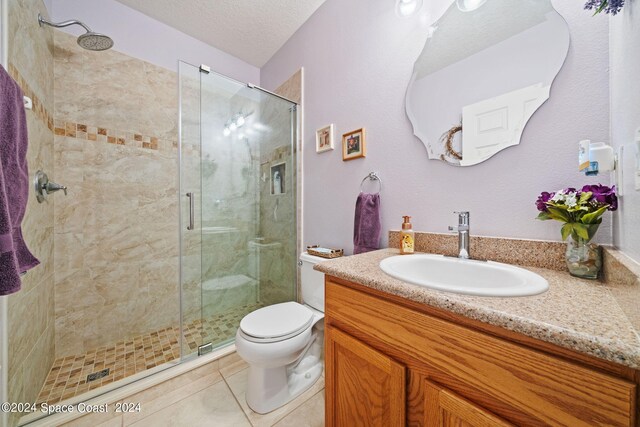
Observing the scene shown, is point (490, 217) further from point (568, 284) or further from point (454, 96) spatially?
point (454, 96)

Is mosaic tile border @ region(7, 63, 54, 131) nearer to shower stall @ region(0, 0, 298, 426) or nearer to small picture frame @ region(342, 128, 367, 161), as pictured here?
shower stall @ region(0, 0, 298, 426)

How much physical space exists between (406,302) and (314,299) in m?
0.95

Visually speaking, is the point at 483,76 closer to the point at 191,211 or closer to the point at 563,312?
the point at 563,312

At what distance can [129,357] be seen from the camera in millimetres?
1562

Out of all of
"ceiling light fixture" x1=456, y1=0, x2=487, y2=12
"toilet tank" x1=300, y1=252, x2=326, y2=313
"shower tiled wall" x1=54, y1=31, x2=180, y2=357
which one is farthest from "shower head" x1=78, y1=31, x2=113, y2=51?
"ceiling light fixture" x1=456, y1=0, x2=487, y2=12

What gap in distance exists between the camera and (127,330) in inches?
69.9

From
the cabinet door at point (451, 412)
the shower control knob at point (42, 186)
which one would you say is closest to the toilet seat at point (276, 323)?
the cabinet door at point (451, 412)

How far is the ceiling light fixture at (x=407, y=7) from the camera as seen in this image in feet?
3.79

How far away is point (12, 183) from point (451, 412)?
1.49 m

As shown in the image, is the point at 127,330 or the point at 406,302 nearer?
the point at 406,302

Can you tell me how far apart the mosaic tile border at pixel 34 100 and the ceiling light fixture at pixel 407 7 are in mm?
1816

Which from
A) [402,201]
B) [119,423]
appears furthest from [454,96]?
[119,423]

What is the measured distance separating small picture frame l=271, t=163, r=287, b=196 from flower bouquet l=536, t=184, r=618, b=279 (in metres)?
1.65

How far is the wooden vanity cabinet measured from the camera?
37 centimetres
